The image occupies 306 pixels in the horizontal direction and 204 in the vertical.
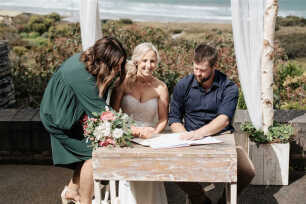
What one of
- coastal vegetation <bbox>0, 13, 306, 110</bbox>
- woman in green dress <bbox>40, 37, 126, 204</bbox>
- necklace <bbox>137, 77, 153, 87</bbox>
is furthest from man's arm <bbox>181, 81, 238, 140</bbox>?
coastal vegetation <bbox>0, 13, 306, 110</bbox>

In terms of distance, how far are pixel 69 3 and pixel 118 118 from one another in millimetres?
5659

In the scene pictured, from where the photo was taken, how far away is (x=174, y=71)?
5.48 meters

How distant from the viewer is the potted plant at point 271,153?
383 centimetres

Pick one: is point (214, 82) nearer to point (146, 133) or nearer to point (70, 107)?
point (146, 133)

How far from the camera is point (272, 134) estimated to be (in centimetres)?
385

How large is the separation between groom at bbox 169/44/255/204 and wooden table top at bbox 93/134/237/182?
437mm

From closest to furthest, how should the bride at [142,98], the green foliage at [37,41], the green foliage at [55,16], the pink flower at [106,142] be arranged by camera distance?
the pink flower at [106,142], the bride at [142,98], the green foliage at [37,41], the green foliage at [55,16]

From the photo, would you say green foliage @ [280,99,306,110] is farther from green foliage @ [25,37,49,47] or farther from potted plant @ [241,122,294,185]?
green foliage @ [25,37,49,47]

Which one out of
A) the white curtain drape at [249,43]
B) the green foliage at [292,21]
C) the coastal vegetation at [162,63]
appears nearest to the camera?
the white curtain drape at [249,43]

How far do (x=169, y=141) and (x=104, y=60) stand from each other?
2.23 feet

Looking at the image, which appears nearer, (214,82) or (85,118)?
(85,118)

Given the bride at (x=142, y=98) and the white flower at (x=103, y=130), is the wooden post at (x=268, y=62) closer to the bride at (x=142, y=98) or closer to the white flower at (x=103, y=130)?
the bride at (x=142, y=98)

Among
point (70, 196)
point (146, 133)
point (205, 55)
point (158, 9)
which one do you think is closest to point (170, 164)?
point (146, 133)

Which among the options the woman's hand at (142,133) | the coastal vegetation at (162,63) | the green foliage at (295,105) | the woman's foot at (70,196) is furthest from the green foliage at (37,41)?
the woman's hand at (142,133)
